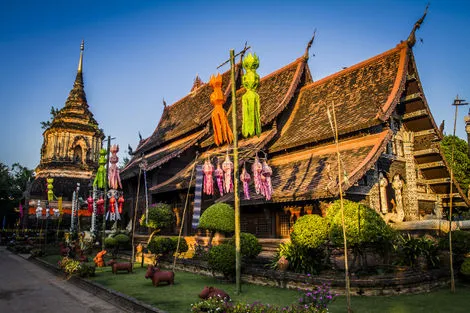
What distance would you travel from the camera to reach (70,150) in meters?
45.9

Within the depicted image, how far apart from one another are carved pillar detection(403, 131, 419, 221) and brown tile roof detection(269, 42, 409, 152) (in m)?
2.18

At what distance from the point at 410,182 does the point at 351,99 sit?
4.49m

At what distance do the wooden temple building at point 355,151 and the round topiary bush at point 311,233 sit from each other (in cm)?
153

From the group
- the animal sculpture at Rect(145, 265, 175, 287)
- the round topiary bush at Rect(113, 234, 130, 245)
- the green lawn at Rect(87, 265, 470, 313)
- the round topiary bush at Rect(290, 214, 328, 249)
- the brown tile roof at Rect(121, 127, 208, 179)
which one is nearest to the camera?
the green lawn at Rect(87, 265, 470, 313)

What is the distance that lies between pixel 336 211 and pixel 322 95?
10.1 metres

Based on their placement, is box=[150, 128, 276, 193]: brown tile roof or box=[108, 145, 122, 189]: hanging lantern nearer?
box=[150, 128, 276, 193]: brown tile roof

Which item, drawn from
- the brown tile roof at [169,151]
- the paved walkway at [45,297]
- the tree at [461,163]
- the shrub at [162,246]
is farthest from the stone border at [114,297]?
the tree at [461,163]

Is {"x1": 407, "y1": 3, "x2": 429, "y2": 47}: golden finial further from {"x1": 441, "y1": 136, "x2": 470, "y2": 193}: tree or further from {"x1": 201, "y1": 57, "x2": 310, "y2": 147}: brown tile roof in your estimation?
{"x1": 441, "y1": 136, "x2": 470, "y2": 193}: tree

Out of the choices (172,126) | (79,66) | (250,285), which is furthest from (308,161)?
(79,66)

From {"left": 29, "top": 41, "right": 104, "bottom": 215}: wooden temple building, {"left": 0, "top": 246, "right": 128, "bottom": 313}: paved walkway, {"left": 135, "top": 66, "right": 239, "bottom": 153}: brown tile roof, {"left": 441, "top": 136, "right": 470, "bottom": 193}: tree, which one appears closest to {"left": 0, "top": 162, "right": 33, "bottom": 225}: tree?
{"left": 29, "top": 41, "right": 104, "bottom": 215}: wooden temple building

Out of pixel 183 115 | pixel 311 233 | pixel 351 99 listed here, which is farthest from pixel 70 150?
pixel 311 233

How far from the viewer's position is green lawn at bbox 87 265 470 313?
781 cm

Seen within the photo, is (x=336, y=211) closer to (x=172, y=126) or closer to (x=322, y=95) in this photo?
(x=322, y=95)

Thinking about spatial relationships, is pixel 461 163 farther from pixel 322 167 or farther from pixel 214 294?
pixel 214 294
